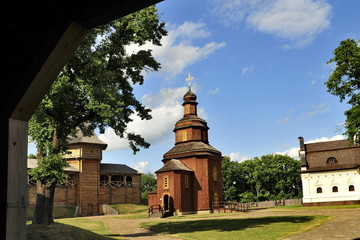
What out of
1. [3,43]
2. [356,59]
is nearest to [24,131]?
[3,43]

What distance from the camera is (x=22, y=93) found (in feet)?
9.93

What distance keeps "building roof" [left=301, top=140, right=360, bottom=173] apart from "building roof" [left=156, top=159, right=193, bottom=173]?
16843 millimetres

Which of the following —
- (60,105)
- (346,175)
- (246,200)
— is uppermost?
(60,105)

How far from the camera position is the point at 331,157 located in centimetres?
4691

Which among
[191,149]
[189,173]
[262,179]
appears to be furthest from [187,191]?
[262,179]

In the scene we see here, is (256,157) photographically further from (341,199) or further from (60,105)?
(60,105)

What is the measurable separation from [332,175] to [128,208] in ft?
92.8

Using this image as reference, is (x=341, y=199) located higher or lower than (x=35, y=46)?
lower

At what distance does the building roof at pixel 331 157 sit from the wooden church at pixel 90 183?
85.2ft

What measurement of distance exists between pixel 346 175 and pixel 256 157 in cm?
2893

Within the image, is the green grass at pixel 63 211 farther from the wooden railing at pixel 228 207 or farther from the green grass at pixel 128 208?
the wooden railing at pixel 228 207

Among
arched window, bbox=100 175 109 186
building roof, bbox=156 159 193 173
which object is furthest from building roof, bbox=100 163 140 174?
building roof, bbox=156 159 193 173

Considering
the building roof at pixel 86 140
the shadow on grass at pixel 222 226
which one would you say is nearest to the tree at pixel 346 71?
the shadow on grass at pixel 222 226

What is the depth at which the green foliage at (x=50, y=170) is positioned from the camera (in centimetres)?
1579
